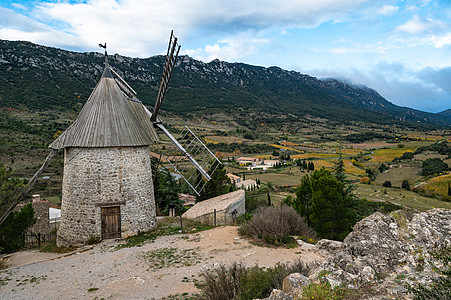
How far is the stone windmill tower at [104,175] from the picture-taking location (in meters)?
11.0

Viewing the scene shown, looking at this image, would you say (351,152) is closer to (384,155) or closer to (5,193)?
(384,155)

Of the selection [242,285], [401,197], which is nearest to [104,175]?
[242,285]

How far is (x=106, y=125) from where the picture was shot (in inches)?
447

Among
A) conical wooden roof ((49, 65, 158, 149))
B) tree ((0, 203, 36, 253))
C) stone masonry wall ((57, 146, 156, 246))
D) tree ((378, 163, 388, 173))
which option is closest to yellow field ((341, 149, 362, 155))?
tree ((378, 163, 388, 173))

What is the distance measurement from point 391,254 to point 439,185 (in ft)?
131

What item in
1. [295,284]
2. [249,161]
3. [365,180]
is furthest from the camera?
[249,161]

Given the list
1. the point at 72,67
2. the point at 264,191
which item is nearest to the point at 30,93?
the point at 72,67

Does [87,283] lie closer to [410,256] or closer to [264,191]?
[410,256]

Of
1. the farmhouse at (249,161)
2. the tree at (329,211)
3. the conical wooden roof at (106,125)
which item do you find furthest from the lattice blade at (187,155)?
the farmhouse at (249,161)

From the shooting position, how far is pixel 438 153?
63188 mm

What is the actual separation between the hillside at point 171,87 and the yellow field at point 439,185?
4037 centimetres

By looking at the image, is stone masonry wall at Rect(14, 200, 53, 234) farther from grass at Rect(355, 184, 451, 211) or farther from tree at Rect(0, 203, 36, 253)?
grass at Rect(355, 184, 451, 211)

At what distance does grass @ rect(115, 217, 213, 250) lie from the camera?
36.2 feet

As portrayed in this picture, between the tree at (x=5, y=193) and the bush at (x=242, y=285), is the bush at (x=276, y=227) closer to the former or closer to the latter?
the bush at (x=242, y=285)
